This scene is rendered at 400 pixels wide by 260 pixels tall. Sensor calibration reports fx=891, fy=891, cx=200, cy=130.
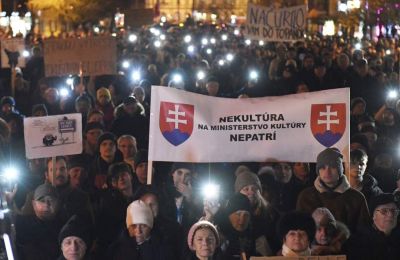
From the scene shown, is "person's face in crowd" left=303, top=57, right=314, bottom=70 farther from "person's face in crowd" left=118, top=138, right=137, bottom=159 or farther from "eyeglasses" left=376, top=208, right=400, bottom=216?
"eyeglasses" left=376, top=208, right=400, bottom=216

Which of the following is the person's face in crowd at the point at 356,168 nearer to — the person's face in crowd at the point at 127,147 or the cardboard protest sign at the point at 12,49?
the person's face in crowd at the point at 127,147

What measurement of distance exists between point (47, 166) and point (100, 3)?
5155cm

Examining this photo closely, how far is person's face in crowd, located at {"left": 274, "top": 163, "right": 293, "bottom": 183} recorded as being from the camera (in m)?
8.05

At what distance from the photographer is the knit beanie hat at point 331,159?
646cm

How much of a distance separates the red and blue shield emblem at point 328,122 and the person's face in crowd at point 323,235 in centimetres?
125

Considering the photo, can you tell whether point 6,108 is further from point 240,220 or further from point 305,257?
point 305,257

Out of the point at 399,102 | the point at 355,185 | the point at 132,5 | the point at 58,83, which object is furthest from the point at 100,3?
the point at 355,185

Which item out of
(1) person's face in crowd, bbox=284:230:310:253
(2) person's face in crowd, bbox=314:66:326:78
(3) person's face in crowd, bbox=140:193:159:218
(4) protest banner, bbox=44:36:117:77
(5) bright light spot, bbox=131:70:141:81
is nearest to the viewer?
(1) person's face in crowd, bbox=284:230:310:253

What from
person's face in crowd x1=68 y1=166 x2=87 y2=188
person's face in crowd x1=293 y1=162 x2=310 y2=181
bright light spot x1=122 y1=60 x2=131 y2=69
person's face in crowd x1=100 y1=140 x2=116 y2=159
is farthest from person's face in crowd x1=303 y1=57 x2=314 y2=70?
person's face in crowd x1=68 y1=166 x2=87 y2=188

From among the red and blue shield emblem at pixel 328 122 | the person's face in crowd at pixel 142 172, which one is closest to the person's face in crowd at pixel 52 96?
the person's face in crowd at pixel 142 172

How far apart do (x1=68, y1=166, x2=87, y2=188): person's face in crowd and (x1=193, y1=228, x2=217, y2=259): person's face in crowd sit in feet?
7.83

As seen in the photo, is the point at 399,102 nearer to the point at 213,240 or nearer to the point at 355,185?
the point at 355,185

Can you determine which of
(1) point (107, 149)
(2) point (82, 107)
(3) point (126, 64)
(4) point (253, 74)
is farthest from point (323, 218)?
(3) point (126, 64)

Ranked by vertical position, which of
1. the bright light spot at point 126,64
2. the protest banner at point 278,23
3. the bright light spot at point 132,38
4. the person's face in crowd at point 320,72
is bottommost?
the person's face in crowd at point 320,72
